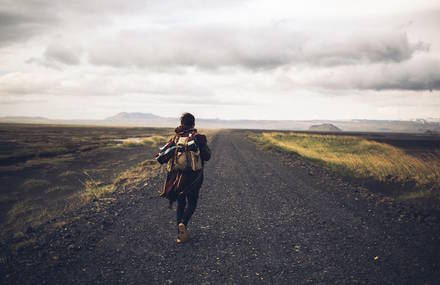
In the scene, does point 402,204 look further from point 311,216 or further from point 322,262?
point 322,262

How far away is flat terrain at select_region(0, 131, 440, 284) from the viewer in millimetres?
4168

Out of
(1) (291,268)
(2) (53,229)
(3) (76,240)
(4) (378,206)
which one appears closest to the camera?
(1) (291,268)

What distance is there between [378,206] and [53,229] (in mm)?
8520

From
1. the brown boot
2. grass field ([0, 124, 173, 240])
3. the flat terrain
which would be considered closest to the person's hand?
the brown boot

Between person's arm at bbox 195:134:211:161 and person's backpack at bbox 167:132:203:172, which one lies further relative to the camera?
person's arm at bbox 195:134:211:161

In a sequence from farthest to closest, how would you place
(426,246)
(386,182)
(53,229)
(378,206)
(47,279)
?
1. (386,182)
2. (378,206)
3. (53,229)
4. (426,246)
5. (47,279)

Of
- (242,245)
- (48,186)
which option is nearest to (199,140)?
Answer: (242,245)

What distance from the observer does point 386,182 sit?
11922 millimetres

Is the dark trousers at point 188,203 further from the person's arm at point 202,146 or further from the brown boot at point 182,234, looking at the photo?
the person's arm at point 202,146

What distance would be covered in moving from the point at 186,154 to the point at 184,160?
0.12 metres

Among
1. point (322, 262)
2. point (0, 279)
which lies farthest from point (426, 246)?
point (0, 279)

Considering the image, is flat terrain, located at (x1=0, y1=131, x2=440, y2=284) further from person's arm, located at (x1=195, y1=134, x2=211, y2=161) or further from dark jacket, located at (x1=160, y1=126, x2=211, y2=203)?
person's arm, located at (x1=195, y1=134, x2=211, y2=161)

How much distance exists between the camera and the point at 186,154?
16.9ft

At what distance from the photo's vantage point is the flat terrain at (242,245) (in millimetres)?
4168
